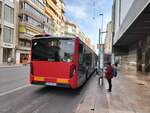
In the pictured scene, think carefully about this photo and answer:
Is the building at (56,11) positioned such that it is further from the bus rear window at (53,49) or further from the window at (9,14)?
the bus rear window at (53,49)

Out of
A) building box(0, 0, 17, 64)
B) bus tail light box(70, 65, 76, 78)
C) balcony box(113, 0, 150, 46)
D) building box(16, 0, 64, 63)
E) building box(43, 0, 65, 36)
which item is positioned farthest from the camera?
building box(43, 0, 65, 36)

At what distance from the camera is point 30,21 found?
6331 centimetres

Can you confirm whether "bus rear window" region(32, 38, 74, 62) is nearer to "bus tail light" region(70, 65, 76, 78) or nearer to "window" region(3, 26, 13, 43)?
"bus tail light" region(70, 65, 76, 78)

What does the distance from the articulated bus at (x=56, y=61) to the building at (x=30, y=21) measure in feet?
120

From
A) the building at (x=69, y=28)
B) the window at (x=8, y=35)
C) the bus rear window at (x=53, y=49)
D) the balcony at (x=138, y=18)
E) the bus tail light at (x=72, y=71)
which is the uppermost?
the building at (x=69, y=28)

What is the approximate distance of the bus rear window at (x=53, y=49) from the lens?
12344mm

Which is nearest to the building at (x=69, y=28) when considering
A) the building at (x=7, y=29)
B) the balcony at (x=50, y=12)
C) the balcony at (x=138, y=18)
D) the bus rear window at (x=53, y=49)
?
the balcony at (x=50, y=12)

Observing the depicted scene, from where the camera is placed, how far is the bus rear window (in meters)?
12.3

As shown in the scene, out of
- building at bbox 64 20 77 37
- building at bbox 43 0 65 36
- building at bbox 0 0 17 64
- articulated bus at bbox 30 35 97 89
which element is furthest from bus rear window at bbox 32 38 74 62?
building at bbox 64 20 77 37

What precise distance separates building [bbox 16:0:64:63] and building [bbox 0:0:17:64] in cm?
264

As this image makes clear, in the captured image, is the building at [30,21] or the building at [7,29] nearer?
the building at [7,29]

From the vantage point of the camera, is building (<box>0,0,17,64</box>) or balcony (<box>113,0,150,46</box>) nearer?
balcony (<box>113,0,150,46</box>)

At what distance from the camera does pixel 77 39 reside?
40.8ft

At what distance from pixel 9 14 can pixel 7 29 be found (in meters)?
3.23
